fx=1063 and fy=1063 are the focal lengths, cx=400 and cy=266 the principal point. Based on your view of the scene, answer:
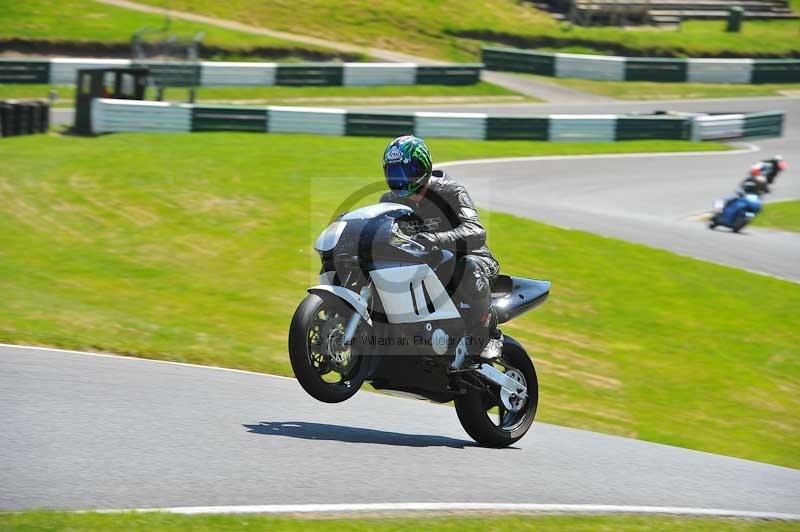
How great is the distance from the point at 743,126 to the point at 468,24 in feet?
58.9

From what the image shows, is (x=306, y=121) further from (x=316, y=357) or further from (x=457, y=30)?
(x=457, y=30)

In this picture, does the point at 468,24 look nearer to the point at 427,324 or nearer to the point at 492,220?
the point at 492,220

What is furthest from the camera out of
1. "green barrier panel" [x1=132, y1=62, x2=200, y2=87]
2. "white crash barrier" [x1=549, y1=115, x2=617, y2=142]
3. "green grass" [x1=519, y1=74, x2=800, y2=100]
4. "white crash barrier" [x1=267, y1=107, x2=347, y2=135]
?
"green grass" [x1=519, y1=74, x2=800, y2=100]

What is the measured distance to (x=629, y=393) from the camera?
1186 cm

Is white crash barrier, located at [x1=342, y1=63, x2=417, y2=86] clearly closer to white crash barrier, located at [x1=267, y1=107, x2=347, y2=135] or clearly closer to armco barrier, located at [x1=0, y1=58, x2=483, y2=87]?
armco barrier, located at [x1=0, y1=58, x2=483, y2=87]

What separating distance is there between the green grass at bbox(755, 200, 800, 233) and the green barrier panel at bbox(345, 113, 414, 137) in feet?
30.4

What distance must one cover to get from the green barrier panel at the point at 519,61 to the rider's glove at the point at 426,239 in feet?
118

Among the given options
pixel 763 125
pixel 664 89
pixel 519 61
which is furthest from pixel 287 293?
pixel 519 61

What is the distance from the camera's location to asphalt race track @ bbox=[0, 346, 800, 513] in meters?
5.80

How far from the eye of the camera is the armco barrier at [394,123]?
2623 cm

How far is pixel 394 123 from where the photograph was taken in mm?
27438

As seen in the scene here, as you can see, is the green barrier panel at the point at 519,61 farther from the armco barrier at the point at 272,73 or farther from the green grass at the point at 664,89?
the armco barrier at the point at 272,73

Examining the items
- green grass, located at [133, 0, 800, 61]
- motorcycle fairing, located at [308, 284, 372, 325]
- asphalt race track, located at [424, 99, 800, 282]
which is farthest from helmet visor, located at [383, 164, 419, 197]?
green grass, located at [133, 0, 800, 61]

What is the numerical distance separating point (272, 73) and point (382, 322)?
3032 cm
